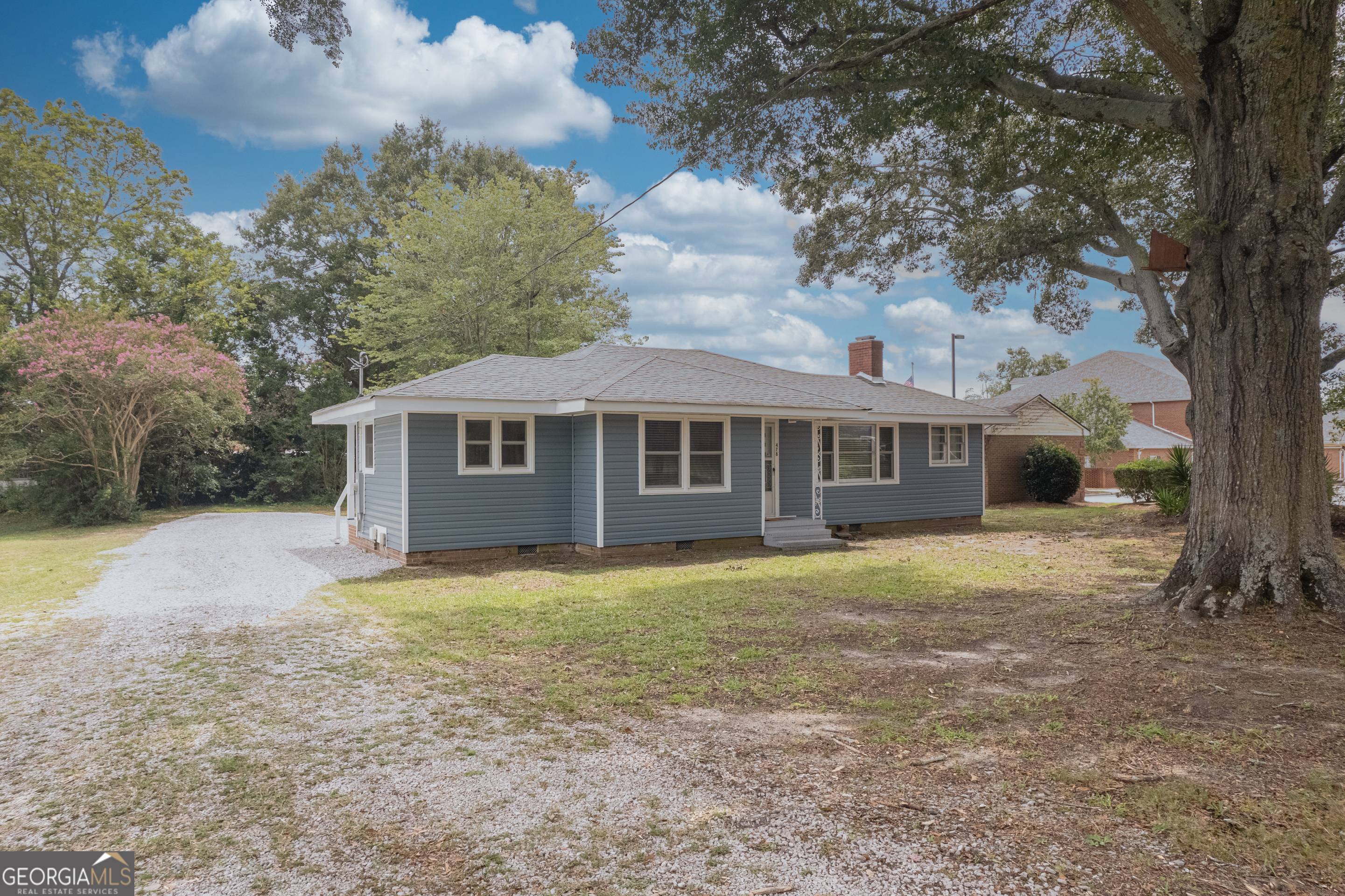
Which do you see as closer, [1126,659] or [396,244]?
[1126,659]

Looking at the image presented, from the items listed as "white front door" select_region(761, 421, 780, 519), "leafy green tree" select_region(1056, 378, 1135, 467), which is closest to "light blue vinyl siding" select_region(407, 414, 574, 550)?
"white front door" select_region(761, 421, 780, 519)

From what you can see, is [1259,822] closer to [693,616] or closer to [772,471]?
[693,616]

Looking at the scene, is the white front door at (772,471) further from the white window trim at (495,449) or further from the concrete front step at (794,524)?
the white window trim at (495,449)

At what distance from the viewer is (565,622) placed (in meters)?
7.98

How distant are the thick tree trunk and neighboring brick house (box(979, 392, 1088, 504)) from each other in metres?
17.2

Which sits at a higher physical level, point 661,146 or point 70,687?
point 661,146

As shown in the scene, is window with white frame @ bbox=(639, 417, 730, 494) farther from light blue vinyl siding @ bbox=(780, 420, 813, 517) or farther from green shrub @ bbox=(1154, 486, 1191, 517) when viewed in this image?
green shrub @ bbox=(1154, 486, 1191, 517)

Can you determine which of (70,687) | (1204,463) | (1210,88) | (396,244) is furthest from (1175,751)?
(396,244)

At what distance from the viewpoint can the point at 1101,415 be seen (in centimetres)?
2995

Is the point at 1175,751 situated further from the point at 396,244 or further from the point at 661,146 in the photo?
the point at 396,244

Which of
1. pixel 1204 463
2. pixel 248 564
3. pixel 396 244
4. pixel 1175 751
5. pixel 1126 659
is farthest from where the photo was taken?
pixel 396 244

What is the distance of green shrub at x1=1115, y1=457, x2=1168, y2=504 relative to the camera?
21.1 m

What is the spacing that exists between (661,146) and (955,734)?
312 inches

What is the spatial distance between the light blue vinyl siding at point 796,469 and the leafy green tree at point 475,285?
36.5ft
